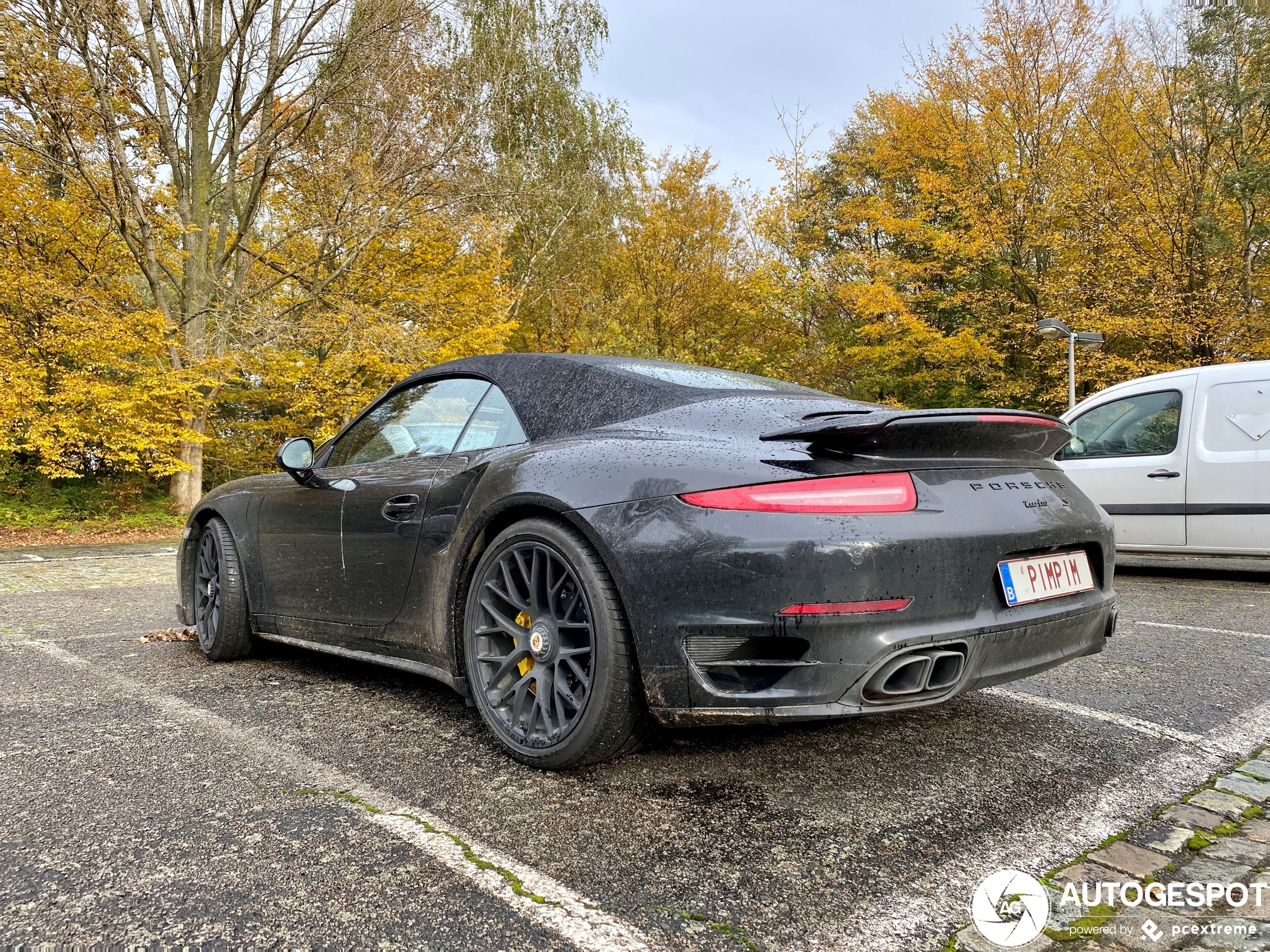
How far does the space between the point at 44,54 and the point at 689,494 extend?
13939mm

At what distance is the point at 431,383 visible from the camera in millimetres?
3383

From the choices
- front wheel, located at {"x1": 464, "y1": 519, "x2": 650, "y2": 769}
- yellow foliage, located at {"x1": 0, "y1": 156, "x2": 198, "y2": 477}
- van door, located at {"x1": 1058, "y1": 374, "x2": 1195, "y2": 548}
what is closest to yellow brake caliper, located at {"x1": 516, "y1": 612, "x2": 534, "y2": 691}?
front wheel, located at {"x1": 464, "y1": 519, "x2": 650, "y2": 769}

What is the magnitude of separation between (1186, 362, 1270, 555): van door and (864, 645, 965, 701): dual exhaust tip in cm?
571

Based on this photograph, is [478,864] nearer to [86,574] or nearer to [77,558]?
[86,574]

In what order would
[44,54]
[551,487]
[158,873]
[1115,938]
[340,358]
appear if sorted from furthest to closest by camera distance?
[340,358], [44,54], [551,487], [158,873], [1115,938]

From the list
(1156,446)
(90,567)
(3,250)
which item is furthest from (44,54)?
(1156,446)

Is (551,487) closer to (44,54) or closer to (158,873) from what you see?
(158,873)

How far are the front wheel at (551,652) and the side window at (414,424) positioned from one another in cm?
70

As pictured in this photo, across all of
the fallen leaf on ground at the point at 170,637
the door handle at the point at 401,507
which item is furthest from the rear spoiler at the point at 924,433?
the fallen leaf on ground at the point at 170,637

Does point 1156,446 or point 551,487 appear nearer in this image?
point 551,487

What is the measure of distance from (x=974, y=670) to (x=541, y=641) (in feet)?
3.76

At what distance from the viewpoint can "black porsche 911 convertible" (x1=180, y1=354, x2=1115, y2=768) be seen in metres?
2.01

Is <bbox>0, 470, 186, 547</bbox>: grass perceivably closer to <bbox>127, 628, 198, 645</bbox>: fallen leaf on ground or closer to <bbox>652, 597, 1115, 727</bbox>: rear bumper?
<bbox>127, 628, 198, 645</bbox>: fallen leaf on ground

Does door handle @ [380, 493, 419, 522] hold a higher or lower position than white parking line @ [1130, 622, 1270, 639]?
higher
